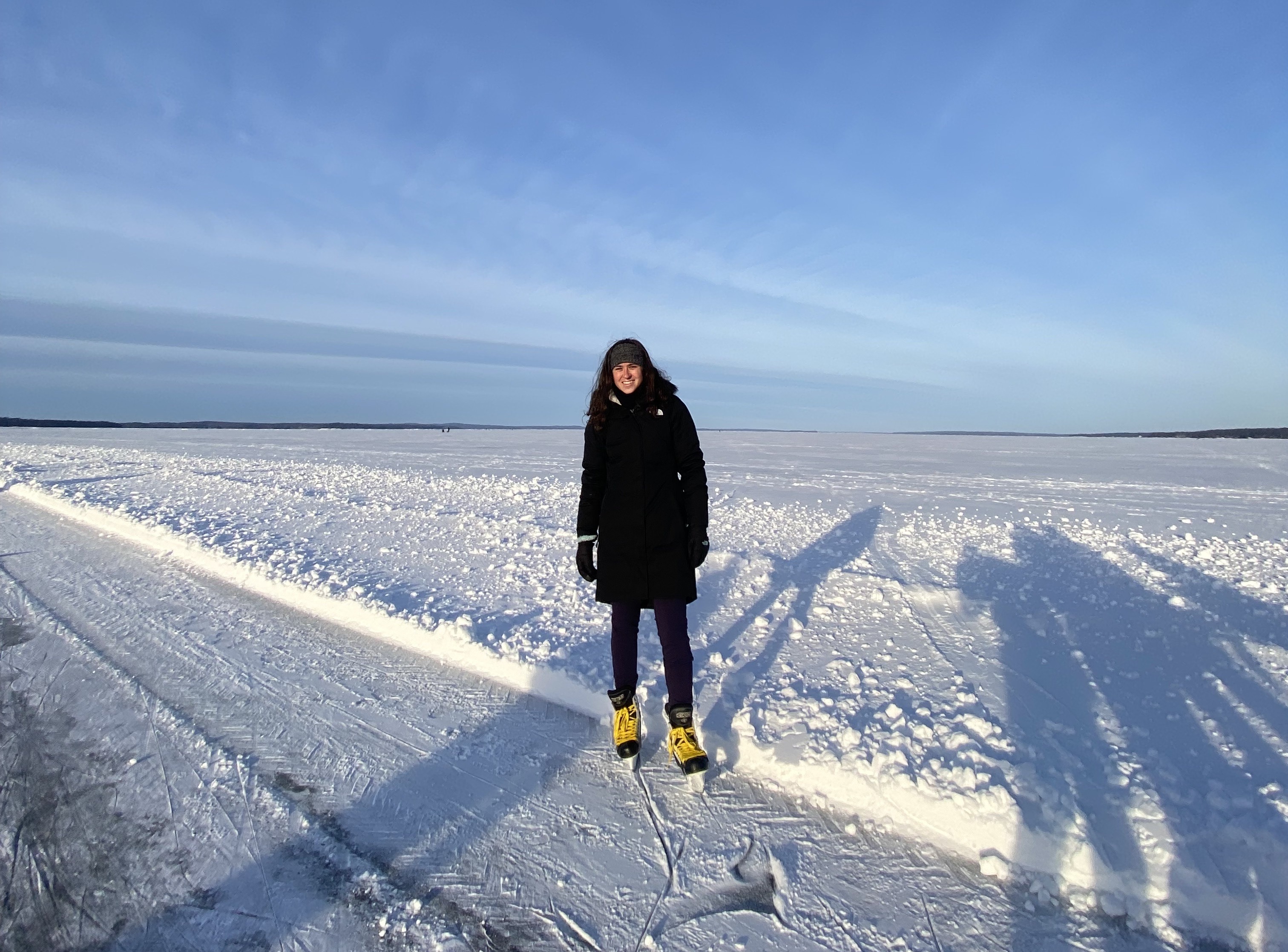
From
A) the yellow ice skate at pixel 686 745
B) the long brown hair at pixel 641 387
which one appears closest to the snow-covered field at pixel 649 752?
the yellow ice skate at pixel 686 745

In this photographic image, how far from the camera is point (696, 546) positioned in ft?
9.88

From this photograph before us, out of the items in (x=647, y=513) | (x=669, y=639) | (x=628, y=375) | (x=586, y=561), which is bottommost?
(x=669, y=639)

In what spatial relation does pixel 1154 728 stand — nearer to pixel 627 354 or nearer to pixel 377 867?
pixel 627 354

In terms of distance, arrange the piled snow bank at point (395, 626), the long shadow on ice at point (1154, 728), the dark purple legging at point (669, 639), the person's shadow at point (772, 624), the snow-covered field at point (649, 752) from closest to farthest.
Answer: the snow-covered field at point (649, 752) → the long shadow on ice at point (1154, 728) → the dark purple legging at point (669, 639) → the person's shadow at point (772, 624) → the piled snow bank at point (395, 626)

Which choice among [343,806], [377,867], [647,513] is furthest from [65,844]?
[647,513]

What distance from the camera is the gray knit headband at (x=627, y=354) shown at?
9.61ft

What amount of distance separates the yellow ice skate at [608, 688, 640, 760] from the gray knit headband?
1.48m

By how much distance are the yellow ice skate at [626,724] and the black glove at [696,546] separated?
689 mm

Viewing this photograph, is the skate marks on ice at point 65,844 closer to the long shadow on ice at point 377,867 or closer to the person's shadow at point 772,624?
the long shadow on ice at point 377,867

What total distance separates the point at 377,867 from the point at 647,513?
1643 millimetres

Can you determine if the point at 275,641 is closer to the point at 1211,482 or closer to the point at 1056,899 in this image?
the point at 1056,899

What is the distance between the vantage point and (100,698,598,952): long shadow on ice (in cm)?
211

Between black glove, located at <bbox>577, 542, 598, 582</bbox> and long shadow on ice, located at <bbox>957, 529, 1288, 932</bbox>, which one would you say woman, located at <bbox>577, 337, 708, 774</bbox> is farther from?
long shadow on ice, located at <bbox>957, 529, 1288, 932</bbox>

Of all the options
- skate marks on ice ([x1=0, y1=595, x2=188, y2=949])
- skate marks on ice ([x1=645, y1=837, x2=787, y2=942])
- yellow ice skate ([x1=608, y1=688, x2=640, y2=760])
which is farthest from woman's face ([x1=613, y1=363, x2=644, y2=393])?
skate marks on ice ([x1=0, y1=595, x2=188, y2=949])
